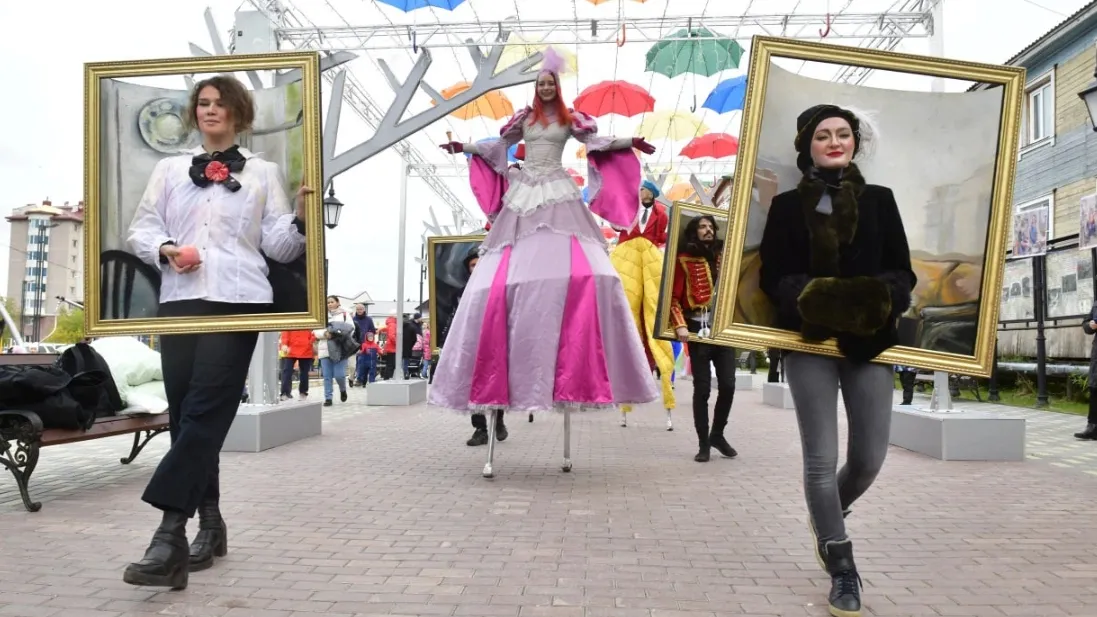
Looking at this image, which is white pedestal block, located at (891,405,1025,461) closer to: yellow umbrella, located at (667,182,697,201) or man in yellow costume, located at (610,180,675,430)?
man in yellow costume, located at (610,180,675,430)

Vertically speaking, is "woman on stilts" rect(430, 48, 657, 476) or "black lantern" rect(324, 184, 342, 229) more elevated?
"black lantern" rect(324, 184, 342, 229)

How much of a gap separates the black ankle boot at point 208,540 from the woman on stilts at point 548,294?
2.18 m

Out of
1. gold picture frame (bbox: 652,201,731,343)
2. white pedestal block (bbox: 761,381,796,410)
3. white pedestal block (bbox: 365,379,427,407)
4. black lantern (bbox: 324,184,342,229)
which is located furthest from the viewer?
black lantern (bbox: 324,184,342,229)

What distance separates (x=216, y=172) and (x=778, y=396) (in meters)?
11.5

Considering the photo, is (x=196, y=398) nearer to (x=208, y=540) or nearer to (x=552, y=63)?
(x=208, y=540)

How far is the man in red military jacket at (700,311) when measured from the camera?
23.7ft

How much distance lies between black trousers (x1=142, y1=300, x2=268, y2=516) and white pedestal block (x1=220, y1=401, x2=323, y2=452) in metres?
3.74

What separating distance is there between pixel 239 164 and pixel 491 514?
240 centimetres

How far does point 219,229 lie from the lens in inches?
143

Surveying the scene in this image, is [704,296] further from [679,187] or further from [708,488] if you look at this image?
[679,187]

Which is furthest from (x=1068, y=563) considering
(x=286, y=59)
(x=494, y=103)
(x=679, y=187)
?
(x=679, y=187)

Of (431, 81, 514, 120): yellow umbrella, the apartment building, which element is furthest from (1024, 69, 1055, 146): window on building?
the apartment building

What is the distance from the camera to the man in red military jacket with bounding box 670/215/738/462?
724cm

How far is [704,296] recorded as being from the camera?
7.37m
